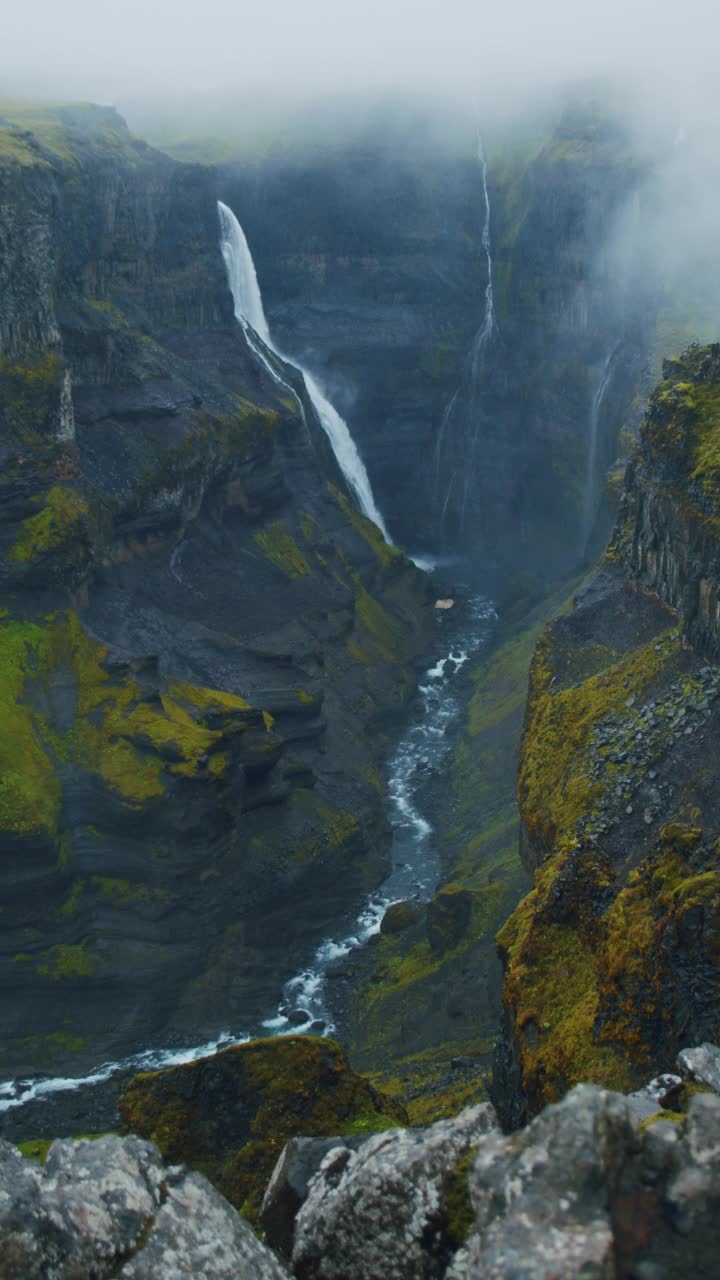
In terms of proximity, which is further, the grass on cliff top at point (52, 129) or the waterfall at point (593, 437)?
the waterfall at point (593, 437)

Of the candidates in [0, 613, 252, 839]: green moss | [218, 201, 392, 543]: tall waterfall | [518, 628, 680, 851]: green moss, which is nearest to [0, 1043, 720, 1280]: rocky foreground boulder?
[518, 628, 680, 851]: green moss

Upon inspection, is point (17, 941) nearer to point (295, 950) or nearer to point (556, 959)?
point (295, 950)

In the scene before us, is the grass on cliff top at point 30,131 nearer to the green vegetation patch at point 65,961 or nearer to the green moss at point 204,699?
the green moss at point 204,699

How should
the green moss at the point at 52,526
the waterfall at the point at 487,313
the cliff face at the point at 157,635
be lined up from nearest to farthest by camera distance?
the cliff face at the point at 157,635 → the green moss at the point at 52,526 → the waterfall at the point at 487,313

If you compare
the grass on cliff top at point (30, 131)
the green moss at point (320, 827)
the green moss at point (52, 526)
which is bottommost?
the green moss at point (320, 827)

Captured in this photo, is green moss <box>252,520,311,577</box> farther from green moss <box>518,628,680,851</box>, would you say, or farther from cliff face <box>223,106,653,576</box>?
green moss <box>518,628,680,851</box>

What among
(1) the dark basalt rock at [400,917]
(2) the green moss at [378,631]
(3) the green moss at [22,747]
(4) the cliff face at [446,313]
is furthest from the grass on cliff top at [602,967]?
(4) the cliff face at [446,313]

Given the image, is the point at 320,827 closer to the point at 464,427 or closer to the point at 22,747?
the point at 22,747
